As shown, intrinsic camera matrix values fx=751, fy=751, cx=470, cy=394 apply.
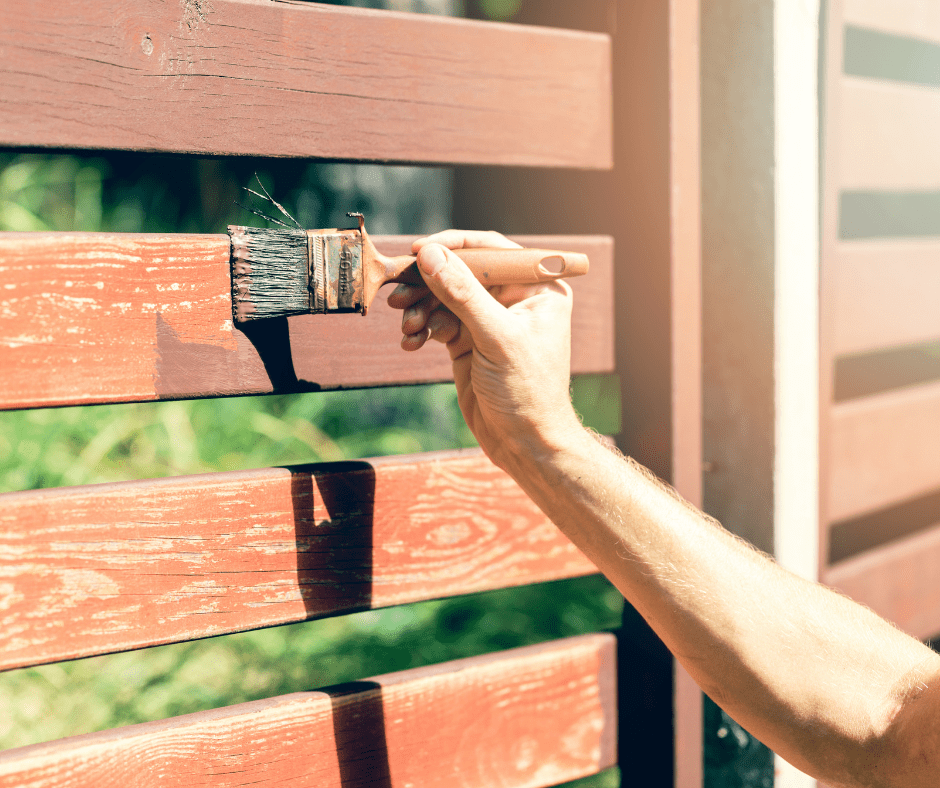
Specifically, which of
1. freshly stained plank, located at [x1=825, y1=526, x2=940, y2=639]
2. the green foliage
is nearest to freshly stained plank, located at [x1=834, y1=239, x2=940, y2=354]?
freshly stained plank, located at [x1=825, y1=526, x2=940, y2=639]

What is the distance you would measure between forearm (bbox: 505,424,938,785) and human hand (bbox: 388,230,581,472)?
1.6 inches

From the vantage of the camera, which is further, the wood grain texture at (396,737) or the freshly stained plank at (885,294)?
the freshly stained plank at (885,294)

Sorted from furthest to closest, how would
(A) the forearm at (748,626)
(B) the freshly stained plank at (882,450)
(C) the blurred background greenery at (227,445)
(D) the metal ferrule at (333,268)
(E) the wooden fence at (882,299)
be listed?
(C) the blurred background greenery at (227,445)
(B) the freshly stained plank at (882,450)
(E) the wooden fence at (882,299)
(D) the metal ferrule at (333,268)
(A) the forearm at (748,626)

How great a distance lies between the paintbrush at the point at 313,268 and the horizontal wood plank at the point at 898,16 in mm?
1364

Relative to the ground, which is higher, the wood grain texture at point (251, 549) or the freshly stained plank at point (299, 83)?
the freshly stained plank at point (299, 83)

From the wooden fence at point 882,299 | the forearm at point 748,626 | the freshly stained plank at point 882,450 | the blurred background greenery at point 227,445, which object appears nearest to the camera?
the forearm at point 748,626

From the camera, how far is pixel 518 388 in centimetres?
104

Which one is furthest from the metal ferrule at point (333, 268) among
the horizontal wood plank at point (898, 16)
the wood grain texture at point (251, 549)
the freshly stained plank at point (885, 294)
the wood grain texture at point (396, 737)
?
the horizontal wood plank at point (898, 16)

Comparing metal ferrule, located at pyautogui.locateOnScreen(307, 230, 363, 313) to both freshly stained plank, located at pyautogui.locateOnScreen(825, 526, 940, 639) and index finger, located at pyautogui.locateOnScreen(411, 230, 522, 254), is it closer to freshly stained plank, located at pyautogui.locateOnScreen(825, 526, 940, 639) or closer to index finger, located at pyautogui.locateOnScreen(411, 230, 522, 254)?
index finger, located at pyautogui.locateOnScreen(411, 230, 522, 254)

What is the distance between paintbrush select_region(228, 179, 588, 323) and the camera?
1064mm

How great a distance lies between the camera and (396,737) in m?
1.23

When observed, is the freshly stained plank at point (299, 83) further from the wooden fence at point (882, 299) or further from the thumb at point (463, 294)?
the wooden fence at point (882, 299)

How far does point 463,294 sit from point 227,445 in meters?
1.51

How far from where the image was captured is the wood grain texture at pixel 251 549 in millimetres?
1031
